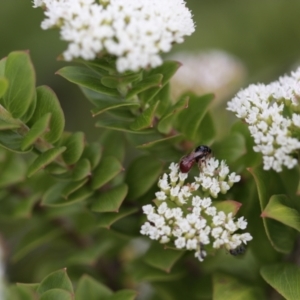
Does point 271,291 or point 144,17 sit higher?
point 144,17

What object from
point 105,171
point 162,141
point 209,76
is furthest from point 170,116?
point 209,76

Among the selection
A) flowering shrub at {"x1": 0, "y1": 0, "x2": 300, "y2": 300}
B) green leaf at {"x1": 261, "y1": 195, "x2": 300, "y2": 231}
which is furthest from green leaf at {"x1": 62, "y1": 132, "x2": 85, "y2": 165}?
green leaf at {"x1": 261, "y1": 195, "x2": 300, "y2": 231}

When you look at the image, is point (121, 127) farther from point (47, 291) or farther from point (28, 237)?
point (28, 237)

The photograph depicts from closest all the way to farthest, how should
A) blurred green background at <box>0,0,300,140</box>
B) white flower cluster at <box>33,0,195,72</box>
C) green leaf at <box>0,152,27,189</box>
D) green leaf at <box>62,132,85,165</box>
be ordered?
white flower cluster at <box>33,0,195,72</box>, green leaf at <box>62,132,85,165</box>, green leaf at <box>0,152,27,189</box>, blurred green background at <box>0,0,300,140</box>

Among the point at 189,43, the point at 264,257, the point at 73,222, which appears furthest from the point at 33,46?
the point at 264,257

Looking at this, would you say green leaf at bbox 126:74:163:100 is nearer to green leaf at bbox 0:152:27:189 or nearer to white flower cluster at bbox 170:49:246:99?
green leaf at bbox 0:152:27:189

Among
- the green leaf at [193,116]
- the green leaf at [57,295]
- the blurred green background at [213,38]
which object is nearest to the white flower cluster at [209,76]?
the blurred green background at [213,38]

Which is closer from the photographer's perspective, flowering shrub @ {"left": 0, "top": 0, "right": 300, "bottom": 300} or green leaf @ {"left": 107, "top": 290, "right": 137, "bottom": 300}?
flowering shrub @ {"left": 0, "top": 0, "right": 300, "bottom": 300}

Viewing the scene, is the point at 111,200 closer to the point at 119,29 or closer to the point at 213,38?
the point at 119,29
